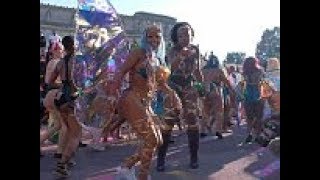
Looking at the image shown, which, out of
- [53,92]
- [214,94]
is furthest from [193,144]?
[214,94]

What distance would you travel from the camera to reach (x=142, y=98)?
18.2 feet

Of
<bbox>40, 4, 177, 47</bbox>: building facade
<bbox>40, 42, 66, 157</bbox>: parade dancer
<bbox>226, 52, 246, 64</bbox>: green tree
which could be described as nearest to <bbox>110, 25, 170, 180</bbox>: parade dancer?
<bbox>40, 42, 66, 157</bbox>: parade dancer

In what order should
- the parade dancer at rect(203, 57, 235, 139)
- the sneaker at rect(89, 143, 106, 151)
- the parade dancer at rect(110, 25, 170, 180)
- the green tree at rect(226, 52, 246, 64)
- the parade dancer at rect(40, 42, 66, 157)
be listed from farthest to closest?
the green tree at rect(226, 52, 246, 64) → the parade dancer at rect(203, 57, 235, 139) → the sneaker at rect(89, 143, 106, 151) → the parade dancer at rect(40, 42, 66, 157) → the parade dancer at rect(110, 25, 170, 180)

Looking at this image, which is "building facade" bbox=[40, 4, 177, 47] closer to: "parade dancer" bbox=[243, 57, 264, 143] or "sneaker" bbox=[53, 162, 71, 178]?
"parade dancer" bbox=[243, 57, 264, 143]

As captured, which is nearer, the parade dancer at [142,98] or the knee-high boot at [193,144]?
the parade dancer at [142,98]

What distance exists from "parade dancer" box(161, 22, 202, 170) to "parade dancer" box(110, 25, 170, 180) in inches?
41.0

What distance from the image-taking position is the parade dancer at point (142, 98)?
539cm

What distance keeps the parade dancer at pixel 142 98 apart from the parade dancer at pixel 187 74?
3.42ft

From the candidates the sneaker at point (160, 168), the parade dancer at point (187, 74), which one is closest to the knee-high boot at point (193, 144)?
the parade dancer at point (187, 74)

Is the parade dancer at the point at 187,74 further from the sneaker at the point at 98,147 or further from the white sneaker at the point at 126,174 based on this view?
the sneaker at the point at 98,147

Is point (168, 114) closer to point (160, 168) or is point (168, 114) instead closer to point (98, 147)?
point (160, 168)

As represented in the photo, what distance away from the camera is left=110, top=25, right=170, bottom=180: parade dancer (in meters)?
5.39

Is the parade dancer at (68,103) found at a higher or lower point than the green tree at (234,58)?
lower
